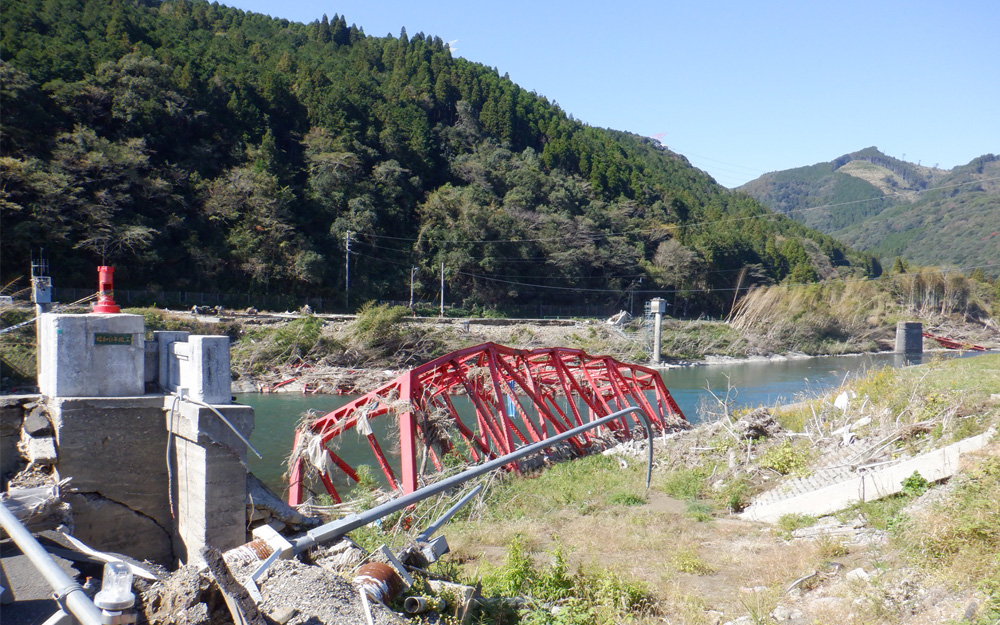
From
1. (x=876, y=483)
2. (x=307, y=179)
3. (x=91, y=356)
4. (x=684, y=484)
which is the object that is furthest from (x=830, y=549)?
(x=307, y=179)

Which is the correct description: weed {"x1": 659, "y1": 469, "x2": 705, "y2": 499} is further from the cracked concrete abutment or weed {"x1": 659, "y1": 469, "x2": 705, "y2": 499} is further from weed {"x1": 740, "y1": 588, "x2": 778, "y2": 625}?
the cracked concrete abutment

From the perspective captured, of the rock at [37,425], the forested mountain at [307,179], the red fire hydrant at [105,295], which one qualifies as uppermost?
the forested mountain at [307,179]

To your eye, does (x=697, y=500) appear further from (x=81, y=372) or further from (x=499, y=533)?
(x=81, y=372)

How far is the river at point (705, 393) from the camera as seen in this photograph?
17.9 metres

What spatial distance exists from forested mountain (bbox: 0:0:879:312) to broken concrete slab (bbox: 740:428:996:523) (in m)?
39.0

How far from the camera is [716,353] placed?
48.0 m

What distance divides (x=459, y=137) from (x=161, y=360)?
69.3 m

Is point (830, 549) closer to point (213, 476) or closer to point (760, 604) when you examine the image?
point (760, 604)

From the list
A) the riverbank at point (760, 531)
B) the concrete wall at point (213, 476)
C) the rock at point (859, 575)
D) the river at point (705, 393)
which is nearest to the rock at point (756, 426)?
the riverbank at point (760, 531)

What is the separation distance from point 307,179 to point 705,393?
122 feet

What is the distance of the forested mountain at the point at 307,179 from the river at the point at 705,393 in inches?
700

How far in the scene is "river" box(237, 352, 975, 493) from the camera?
17.9 metres

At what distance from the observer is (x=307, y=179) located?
5447cm

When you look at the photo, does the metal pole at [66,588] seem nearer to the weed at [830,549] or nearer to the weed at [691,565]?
the weed at [691,565]
